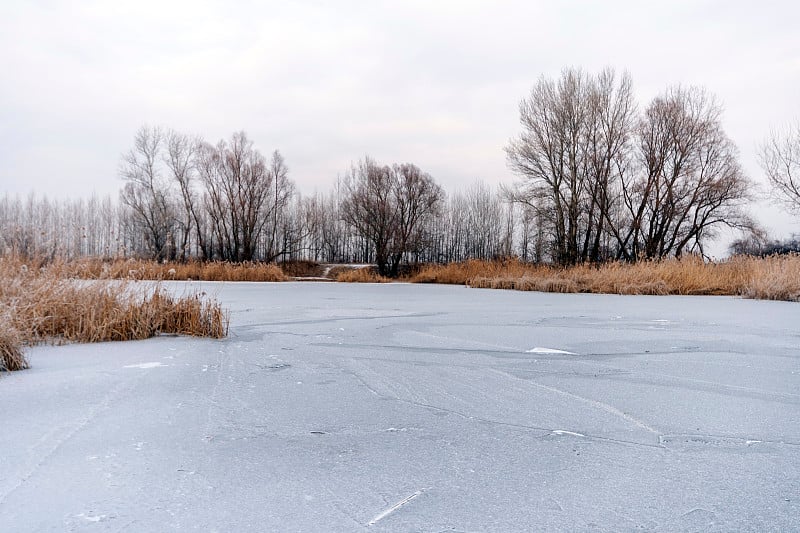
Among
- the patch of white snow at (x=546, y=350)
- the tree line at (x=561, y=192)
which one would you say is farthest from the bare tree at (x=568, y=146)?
the patch of white snow at (x=546, y=350)

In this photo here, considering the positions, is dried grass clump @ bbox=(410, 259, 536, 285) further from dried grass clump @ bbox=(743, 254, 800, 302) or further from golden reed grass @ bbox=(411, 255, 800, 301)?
dried grass clump @ bbox=(743, 254, 800, 302)

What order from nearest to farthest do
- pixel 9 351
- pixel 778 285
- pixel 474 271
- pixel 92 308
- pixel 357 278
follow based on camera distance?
pixel 9 351, pixel 92 308, pixel 778 285, pixel 474 271, pixel 357 278

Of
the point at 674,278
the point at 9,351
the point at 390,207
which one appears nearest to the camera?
the point at 9,351

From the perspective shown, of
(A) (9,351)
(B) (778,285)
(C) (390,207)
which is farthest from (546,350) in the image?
(C) (390,207)

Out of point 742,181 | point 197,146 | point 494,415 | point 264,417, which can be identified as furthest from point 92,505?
point 197,146

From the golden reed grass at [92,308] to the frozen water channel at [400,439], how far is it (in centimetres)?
44

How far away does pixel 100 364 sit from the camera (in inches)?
119

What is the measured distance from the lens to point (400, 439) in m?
1.78

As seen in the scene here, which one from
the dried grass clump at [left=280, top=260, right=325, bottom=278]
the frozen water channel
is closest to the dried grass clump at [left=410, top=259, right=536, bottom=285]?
the dried grass clump at [left=280, top=260, right=325, bottom=278]

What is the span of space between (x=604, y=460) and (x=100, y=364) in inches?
114

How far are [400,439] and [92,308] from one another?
3.29 m

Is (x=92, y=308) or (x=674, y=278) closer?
(x=92, y=308)

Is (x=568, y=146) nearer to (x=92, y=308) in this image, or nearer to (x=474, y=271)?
(x=474, y=271)

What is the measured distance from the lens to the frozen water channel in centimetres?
121
